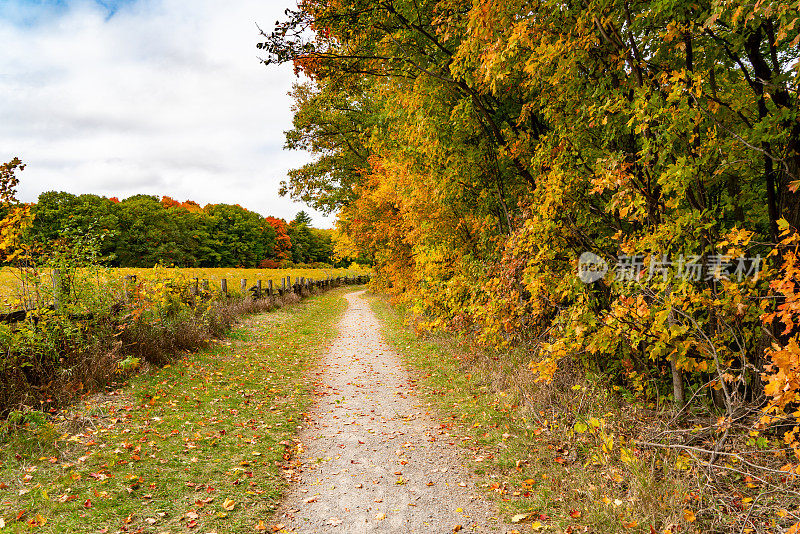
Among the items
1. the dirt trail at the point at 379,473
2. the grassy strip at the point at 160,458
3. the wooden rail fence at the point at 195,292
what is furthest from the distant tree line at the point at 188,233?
the dirt trail at the point at 379,473

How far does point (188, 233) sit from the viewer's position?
184 feet

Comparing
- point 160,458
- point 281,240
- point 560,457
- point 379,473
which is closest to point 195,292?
point 160,458

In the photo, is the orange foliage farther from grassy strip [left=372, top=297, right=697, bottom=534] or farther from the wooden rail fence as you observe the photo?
grassy strip [left=372, top=297, right=697, bottom=534]

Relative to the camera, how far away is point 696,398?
15.3 feet

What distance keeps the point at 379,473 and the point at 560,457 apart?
81.1 inches

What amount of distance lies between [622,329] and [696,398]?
1487 millimetres

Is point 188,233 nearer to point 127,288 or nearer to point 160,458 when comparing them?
point 127,288

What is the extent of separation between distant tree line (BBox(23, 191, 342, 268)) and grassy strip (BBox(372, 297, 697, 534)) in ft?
90.4

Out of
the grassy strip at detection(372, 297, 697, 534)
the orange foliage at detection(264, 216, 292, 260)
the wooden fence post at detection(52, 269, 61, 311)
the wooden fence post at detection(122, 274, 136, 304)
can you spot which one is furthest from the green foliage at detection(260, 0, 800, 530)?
the orange foliage at detection(264, 216, 292, 260)

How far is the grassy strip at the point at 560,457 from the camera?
11.6 ft

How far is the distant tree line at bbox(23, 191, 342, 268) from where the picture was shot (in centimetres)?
4591

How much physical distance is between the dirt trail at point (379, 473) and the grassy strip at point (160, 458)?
1.20 feet

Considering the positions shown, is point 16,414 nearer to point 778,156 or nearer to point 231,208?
point 778,156

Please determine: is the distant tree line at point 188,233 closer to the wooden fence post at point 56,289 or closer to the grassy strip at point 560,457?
the wooden fence post at point 56,289
